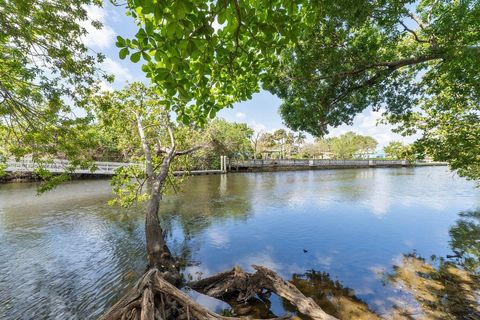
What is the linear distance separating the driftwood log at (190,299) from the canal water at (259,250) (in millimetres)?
369

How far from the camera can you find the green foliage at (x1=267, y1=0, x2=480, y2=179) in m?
4.13

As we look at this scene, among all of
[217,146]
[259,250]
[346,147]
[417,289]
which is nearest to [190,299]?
[259,250]

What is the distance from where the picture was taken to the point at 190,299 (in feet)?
10.9

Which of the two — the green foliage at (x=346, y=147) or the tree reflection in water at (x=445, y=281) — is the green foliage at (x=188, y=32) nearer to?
the tree reflection in water at (x=445, y=281)

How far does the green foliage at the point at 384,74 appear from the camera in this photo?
413 cm

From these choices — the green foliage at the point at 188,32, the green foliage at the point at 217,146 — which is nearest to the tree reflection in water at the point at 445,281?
the green foliage at the point at 188,32

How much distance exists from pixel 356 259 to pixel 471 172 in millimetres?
7085

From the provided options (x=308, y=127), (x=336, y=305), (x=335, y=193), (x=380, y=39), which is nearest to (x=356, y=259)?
(x=336, y=305)

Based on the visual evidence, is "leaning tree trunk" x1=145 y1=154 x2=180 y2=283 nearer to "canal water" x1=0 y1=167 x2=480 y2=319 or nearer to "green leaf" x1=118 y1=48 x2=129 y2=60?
"canal water" x1=0 y1=167 x2=480 y2=319

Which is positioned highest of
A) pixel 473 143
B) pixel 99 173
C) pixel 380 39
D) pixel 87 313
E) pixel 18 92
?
pixel 380 39

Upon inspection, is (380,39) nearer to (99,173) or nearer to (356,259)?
(356,259)

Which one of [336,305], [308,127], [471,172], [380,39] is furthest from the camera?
[471,172]

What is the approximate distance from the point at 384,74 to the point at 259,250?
19.2 ft

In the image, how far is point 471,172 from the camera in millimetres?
9219
